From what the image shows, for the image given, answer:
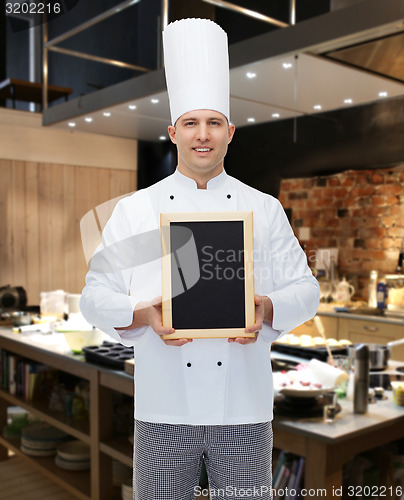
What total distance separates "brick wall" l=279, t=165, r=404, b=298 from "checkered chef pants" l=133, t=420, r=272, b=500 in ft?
11.3

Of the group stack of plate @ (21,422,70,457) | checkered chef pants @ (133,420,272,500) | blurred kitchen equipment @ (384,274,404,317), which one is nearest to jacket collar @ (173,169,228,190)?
checkered chef pants @ (133,420,272,500)

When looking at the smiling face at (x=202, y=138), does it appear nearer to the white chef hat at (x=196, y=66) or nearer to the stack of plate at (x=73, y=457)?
the white chef hat at (x=196, y=66)

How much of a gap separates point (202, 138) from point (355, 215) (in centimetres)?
369

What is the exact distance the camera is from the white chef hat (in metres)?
1.17

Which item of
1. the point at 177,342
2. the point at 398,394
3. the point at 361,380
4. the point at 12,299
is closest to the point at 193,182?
the point at 177,342

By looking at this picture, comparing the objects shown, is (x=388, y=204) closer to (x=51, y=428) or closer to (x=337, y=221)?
(x=337, y=221)

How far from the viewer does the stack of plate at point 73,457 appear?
122 inches

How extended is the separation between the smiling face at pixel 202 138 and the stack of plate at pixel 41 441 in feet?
8.68

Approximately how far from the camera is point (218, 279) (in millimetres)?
1125

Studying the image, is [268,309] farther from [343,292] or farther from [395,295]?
[343,292]

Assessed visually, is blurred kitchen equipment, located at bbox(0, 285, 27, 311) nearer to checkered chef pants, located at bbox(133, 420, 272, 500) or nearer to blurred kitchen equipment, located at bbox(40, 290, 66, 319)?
blurred kitchen equipment, located at bbox(40, 290, 66, 319)

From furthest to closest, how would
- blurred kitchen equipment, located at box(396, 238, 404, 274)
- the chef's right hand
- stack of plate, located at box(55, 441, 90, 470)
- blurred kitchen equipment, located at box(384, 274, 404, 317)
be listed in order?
blurred kitchen equipment, located at box(396, 238, 404, 274)
blurred kitchen equipment, located at box(384, 274, 404, 317)
stack of plate, located at box(55, 441, 90, 470)
the chef's right hand

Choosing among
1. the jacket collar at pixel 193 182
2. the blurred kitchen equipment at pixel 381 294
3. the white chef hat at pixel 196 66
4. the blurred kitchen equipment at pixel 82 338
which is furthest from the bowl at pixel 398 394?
the blurred kitchen equipment at pixel 381 294

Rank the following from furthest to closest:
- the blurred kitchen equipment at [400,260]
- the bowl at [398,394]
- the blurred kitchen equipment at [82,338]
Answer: the blurred kitchen equipment at [400,260] → the blurred kitchen equipment at [82,338] → the bowl at [398,394]
